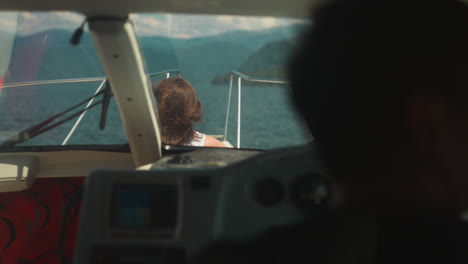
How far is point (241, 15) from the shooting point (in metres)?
1.21

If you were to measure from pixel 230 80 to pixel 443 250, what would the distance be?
1.95 metres

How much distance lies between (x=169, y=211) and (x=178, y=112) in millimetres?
1145

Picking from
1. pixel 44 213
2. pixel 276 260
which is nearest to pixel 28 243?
pixel 44 213

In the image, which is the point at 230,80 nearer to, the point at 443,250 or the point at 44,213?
the point at 44,213

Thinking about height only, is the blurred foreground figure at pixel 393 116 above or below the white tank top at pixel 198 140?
below

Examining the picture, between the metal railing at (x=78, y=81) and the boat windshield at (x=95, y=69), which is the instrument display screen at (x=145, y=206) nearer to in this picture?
the boat windshield at (x=95, y=69)

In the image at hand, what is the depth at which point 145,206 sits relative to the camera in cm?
109

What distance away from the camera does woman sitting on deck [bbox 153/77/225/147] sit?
2.07m

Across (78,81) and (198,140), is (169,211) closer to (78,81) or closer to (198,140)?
(198,140)

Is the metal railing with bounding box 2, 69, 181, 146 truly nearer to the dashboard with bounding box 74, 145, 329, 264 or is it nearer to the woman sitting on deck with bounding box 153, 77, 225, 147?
the woman sitting on deck with bounding box 153, 77, 225, 147

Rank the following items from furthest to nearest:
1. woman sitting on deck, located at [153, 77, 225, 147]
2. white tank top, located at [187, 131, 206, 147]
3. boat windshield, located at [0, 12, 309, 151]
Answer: white tank top, located at [187, 131, 206, 147] < woman sitting on deck, located at [153, 77, 225, 147] < boat windshield, located at [0, 12, 309, 151]

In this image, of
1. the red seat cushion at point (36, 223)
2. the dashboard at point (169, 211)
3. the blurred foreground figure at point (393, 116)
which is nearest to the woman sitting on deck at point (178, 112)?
the red seat cushion at point (36, 223)

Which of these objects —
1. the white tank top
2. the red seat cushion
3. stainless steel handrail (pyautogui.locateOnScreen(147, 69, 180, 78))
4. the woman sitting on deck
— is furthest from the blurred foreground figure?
the red seat cushion

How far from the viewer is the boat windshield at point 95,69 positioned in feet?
4.63
